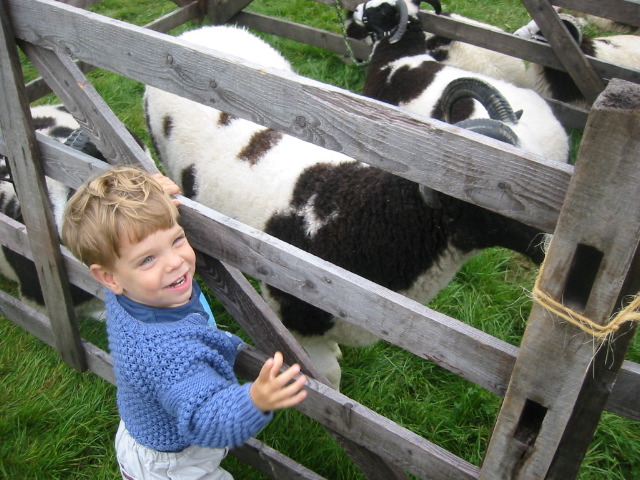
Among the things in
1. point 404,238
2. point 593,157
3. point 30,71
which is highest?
point 593,157

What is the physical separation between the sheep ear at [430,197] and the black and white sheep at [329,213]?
50mm

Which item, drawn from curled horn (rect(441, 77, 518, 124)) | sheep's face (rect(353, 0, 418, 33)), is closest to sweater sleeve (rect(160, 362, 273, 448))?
curled horn (rect(441, 77, 518, 124))

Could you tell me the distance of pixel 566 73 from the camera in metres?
5.30

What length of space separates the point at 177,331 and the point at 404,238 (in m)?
1.24

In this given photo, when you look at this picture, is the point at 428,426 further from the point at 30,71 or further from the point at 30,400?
the point at 30,71

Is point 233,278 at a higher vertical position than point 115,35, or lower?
lower

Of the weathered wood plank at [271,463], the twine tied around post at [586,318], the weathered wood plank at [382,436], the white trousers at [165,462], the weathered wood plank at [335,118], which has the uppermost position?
the weathered wood plank at [335,118]

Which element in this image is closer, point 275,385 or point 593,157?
point 593,157

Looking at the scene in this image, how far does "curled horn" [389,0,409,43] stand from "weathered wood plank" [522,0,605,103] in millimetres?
984

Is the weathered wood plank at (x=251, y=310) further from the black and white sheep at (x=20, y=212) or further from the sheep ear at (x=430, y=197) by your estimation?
the black and white sheep at (x=20, y=212)

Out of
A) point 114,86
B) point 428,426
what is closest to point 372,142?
point 428,426

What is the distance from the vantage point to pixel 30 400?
3127 millimetres

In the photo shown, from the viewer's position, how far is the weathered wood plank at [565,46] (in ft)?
13.8

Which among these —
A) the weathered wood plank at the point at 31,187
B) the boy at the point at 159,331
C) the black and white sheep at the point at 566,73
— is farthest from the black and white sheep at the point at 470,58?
the boy at the point at 159,331
